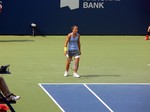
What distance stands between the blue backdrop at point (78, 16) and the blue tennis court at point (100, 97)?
13735mm

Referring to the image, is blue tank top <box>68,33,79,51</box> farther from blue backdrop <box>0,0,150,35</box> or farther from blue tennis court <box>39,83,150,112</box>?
blue backdrop <box>0,0,150,35</box>

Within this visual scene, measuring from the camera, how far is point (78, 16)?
27062mm

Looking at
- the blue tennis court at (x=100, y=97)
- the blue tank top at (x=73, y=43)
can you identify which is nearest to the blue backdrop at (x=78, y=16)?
the blue tank top at (x=73, y=43)

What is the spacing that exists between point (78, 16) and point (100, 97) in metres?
15.6

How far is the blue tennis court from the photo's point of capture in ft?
35.0

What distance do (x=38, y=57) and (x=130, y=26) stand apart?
989 centimetres

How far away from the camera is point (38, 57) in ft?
61.9

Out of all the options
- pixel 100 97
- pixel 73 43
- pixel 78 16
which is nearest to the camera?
pixel 100 97

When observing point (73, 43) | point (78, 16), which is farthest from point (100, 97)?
point (78, 16)

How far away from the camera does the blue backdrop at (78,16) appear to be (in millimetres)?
26516

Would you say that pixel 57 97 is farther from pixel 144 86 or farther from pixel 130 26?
pixel 130 26

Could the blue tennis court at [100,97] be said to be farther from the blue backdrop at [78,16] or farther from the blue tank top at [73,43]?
the blue backdrop at [78,16]

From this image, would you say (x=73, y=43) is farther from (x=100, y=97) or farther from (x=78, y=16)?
(x=78, y=16)

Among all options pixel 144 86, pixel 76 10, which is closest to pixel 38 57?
pixel 144 86
